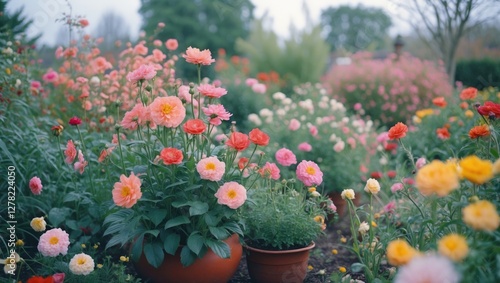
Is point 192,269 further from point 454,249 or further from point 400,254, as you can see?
point 454,249

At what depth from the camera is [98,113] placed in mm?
3256

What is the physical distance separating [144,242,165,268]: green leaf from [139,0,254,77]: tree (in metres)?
14.7

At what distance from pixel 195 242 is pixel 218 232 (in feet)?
0.37

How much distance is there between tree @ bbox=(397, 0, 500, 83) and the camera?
18.9 ft

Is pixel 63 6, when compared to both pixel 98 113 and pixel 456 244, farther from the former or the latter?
pixel 456 244

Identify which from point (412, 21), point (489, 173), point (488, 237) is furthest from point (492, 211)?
point (412, 21)

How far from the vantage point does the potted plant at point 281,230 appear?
84.0 inches

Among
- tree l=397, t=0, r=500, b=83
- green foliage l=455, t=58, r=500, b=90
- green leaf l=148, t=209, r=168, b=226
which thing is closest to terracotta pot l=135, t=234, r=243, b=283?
green leaf l=148, t=209, r=168, b=226

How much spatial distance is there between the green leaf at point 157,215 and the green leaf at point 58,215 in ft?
2.26

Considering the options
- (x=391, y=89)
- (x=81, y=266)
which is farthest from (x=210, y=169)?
(x=391, y=89)

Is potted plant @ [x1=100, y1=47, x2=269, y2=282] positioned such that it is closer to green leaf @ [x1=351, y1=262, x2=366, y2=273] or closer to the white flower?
the white flower

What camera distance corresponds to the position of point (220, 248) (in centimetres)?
192

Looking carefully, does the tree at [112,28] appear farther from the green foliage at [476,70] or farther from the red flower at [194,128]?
the red flower at [194,128]

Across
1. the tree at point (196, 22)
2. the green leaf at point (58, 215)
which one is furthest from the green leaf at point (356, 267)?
the tree at point (196, 22)
